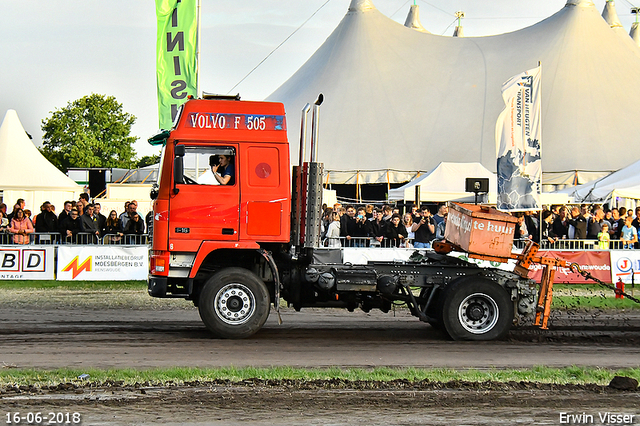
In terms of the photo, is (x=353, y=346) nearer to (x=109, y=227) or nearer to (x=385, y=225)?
(x=385, y=225)

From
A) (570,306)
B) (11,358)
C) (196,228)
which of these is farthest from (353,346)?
(570,306)

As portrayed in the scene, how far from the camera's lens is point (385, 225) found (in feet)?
63.4

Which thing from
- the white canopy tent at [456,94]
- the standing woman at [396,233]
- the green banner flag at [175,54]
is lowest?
the standing woman at [396,233]

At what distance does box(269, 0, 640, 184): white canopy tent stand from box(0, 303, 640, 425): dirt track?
1166 inches

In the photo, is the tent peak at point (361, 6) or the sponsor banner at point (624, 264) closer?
the sponsor banner at point (624, 264)

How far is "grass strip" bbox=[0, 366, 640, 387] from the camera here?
7.75m

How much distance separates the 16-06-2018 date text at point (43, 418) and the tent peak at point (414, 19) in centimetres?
6893

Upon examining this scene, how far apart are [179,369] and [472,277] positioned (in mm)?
4574

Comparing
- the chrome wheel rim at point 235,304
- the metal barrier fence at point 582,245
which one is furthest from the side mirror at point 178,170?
the metal barrier fence at point 582,245

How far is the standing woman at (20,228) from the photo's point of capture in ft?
61.9

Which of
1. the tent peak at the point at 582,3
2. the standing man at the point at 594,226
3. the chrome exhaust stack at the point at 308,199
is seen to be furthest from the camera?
the tent peak at the point at 582,3

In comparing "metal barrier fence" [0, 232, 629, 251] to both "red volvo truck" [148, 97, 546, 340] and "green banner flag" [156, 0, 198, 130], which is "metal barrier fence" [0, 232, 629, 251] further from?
"red volvo truck" [148, 97, 546, 340]

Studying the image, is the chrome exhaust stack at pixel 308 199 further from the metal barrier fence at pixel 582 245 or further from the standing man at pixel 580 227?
the standing man at pixel 580 227

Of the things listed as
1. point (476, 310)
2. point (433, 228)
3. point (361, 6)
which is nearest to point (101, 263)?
point (433, 228)
